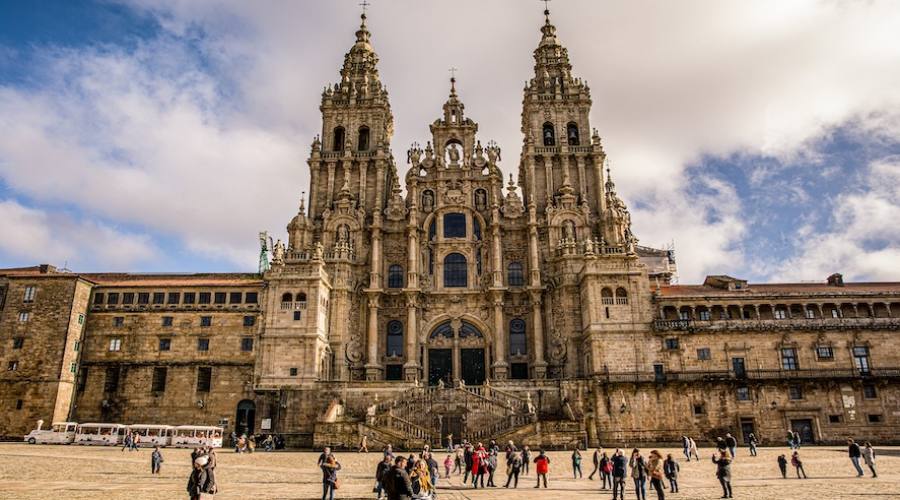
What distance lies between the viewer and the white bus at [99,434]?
43750 millimetres

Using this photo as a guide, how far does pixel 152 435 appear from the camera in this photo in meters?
44.8

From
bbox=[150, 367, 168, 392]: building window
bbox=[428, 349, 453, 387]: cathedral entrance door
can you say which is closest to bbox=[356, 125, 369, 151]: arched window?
bbox=[428, 349, 453, 387]: cathedral entrance door

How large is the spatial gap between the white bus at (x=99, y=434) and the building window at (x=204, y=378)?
620 centimetres

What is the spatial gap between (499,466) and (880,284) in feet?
124

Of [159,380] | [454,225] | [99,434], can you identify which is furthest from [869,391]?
[99,434]

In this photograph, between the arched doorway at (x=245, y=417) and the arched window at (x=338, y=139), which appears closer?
the arched doorway at (x=245, y=417)

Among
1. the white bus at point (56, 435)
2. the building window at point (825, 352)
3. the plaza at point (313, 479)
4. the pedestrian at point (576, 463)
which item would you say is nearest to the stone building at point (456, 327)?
the building window at point (825, 352)

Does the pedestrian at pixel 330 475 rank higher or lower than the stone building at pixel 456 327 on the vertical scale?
lower

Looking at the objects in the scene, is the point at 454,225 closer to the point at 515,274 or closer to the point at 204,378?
the point at 515,274

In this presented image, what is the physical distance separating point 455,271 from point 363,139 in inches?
602

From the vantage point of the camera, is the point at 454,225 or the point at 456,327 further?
Result: the point at 454,225

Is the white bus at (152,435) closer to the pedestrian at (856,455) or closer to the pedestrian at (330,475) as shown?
the pedestrian at (330,475)

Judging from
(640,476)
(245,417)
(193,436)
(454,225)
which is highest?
(454,225)

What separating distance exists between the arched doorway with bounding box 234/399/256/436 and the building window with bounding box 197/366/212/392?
300cm
